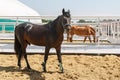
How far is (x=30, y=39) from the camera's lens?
7.29 meters

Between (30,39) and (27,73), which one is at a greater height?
(30,39)

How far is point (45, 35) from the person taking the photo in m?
7.00

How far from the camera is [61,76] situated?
679 centimetres

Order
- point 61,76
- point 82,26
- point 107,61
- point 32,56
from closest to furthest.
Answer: point 61,76, point 107,61, point 32,56, point 82,26

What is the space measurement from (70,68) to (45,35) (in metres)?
1.24

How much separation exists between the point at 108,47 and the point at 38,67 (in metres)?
3.19

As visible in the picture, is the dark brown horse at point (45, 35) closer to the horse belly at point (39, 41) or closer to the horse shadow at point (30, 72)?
the horse belly at point (39, 41)

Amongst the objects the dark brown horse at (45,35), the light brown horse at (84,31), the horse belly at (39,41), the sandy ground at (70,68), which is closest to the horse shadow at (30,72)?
the sandy ground at (70,68)

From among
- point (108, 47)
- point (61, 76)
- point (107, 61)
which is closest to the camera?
point (61, 76)

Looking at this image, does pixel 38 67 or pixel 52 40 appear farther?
pixel 38 67

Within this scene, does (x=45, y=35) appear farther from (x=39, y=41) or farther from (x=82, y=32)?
(x=82, y=32)

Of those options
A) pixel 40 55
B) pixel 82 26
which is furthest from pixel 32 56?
pixel 82 26

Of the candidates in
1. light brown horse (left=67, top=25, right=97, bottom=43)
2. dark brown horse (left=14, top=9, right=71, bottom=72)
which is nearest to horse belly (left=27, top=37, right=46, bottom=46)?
dark brown horse (left=14, top=9, right=71, bottom=72)

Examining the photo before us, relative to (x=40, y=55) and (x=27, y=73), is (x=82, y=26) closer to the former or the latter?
(x=40, y=55)
